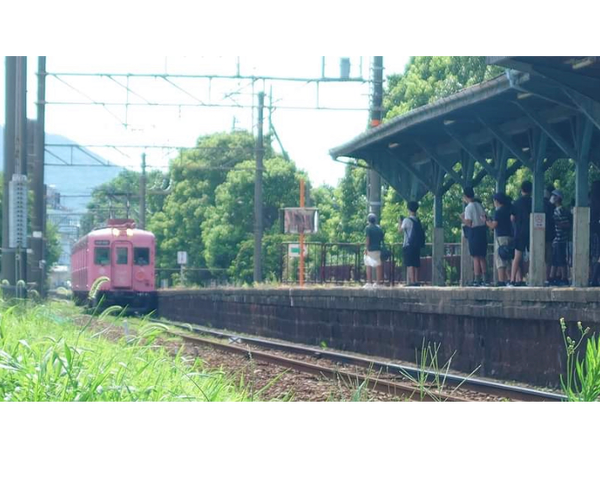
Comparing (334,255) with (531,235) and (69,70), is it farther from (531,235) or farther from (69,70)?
(531,235)

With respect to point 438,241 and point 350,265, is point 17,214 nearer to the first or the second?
point 438,241

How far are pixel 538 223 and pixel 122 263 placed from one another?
68.7 feet

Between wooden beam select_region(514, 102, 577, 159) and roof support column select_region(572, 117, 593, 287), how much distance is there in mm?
124

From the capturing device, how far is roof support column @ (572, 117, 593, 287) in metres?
13.6

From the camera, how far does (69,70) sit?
85.8ft

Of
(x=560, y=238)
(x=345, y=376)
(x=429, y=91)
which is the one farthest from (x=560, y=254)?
(x=429, y=91)

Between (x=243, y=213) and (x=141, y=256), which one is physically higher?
(x=243, y=213)

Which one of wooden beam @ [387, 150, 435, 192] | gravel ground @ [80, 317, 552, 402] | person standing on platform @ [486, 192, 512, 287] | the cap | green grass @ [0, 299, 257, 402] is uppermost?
wooden beam @ [387, 150, 435, 192]

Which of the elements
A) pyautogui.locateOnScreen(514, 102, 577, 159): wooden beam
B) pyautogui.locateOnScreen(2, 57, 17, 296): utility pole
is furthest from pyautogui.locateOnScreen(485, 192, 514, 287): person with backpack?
pyautogui.locateOnScreen(2, 57, 17, 296): utility pole

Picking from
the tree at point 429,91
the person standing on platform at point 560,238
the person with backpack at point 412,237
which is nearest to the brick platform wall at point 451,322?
the person with backpack at point 412,237

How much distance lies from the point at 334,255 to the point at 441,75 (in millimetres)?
8503

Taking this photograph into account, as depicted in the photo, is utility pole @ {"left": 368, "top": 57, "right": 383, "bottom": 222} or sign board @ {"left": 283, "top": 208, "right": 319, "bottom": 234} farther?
sign board @ {"left": 283, "top": 208, "right": 319, "bottom": 234}

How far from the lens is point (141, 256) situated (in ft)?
115

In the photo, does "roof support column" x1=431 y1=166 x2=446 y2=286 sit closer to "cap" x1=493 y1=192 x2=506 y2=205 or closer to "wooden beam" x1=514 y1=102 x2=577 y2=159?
"cap" x1=493 y1=192 x2=506 y2=205
